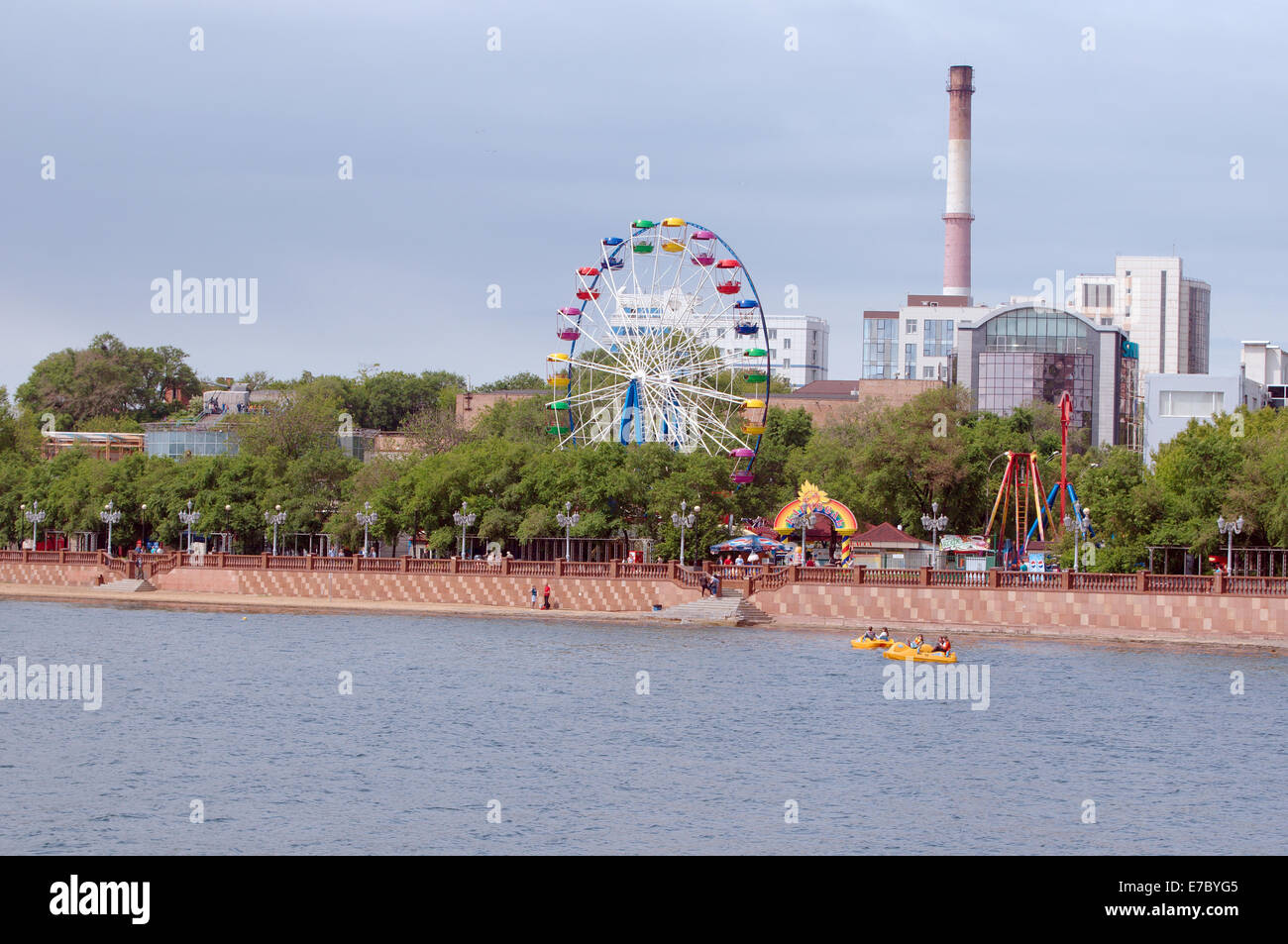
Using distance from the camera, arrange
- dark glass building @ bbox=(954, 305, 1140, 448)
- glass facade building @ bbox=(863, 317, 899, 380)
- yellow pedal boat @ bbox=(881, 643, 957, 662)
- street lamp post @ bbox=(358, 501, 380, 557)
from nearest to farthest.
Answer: yellow pedal boat @ bbox=(881, 643, 957, 662), street lamp post @ bbox=(358, 501, 380, 557), dark glass building @ bbox=(954, 305, 1140, 448), glass facade building @ bbox=(863, 317, 899, 380)

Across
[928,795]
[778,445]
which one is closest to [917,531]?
[778,445]

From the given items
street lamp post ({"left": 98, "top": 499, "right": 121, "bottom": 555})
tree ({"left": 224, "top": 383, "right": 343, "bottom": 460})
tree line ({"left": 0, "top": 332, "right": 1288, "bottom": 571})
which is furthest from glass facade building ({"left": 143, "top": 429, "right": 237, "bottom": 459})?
street lamp post ({"left": 98, "top": 499, "right": 121, "bottom": 555})

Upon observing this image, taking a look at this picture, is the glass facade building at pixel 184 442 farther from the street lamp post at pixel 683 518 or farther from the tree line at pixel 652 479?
the street lamp post at pixel 683 518

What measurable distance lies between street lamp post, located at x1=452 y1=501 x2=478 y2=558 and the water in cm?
→ 1785

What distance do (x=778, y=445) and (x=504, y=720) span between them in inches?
2567

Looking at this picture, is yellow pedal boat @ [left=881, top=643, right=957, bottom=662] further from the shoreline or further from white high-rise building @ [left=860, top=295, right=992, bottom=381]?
white high-rise building @ [left=860, top=295, right=992, bottom=381]

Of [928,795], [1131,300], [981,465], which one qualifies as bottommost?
[928,795]

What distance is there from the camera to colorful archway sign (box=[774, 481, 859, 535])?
8094 centimetres

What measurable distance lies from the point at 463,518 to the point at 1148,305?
419ft

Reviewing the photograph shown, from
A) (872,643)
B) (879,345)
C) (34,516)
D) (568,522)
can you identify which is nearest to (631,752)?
(872,643)
